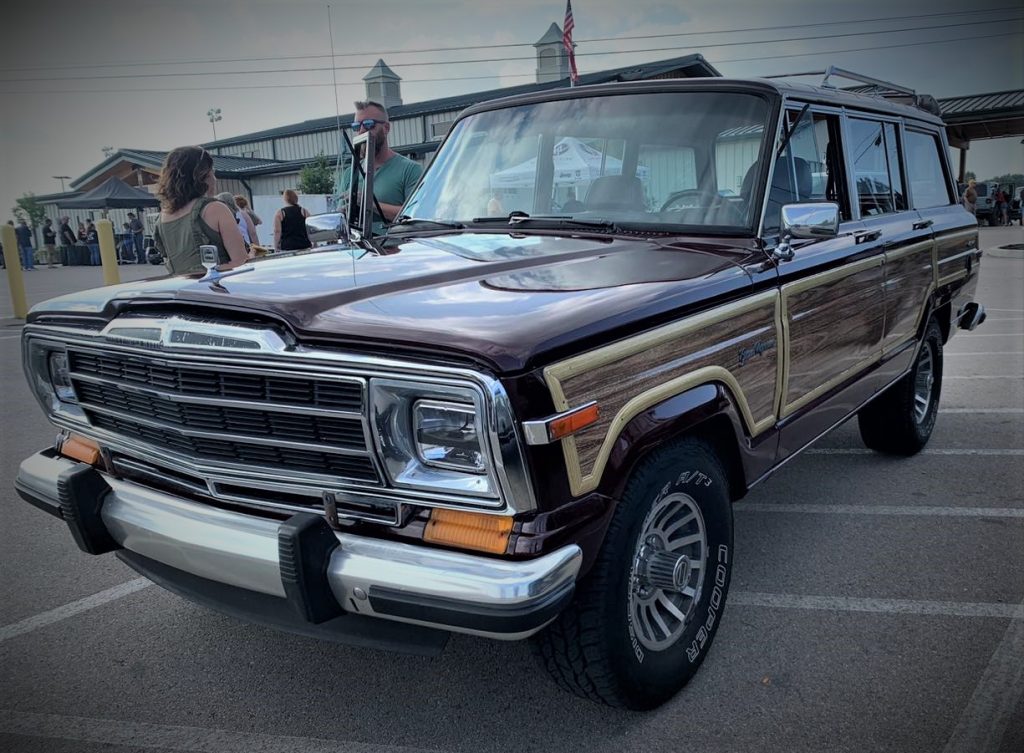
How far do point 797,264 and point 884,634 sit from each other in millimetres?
1429

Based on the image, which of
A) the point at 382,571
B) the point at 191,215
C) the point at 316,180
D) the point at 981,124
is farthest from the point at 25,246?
the point at 981,124

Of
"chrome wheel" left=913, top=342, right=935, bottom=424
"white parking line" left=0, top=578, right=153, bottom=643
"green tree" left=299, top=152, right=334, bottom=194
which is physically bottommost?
"white parking line" left=0, top=578, right=153, bottom=643

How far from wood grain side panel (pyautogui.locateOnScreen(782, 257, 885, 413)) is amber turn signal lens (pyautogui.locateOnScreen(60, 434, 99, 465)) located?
2.58m

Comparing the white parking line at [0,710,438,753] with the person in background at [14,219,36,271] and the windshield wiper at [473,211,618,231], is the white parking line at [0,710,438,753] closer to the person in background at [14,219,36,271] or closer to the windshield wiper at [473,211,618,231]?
the windshield wiper at [473,211,618,231]

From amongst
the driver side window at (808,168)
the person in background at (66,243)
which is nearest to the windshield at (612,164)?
the driver side window at (808,168)

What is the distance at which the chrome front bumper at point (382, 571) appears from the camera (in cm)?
184

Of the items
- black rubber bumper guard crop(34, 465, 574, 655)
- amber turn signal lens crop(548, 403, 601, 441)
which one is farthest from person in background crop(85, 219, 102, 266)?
amber turn signal lens crop(548, 403, 601, 441)

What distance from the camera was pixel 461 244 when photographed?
10.2 feet

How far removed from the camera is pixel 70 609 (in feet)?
10.7

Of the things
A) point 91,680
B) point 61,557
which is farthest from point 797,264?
point 61,557

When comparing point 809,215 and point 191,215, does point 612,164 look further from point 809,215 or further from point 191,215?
point 191,215

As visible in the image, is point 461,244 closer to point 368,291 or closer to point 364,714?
point 368,291

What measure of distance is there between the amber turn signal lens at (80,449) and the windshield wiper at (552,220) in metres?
1.79

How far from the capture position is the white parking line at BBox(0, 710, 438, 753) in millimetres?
2371
